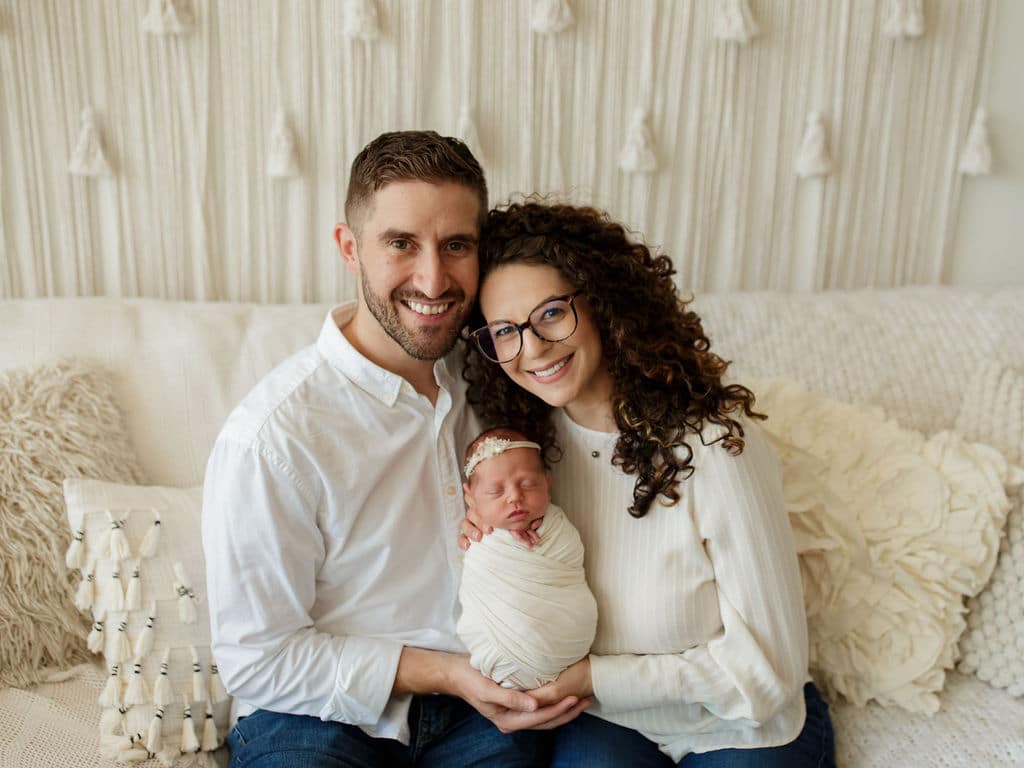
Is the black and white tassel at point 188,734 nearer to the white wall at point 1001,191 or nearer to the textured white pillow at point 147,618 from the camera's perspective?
the textured white pillow at point 147,618

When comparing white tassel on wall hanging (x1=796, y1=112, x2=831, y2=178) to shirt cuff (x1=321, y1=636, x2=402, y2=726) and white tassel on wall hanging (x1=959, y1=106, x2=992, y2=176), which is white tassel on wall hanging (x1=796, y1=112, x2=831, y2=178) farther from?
shirt cuff (x1=321, y1=636, x2=402, y2=726)

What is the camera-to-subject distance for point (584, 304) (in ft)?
4.58

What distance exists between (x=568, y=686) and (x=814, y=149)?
145 centimetres

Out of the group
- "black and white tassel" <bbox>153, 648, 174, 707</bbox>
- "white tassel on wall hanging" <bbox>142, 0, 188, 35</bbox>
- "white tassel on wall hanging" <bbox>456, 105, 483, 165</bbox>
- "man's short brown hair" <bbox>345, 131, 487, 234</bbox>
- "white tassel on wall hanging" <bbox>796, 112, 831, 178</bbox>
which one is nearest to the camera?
"man's short brown hair" <bbox>345, 131, 487, 234</bbox>

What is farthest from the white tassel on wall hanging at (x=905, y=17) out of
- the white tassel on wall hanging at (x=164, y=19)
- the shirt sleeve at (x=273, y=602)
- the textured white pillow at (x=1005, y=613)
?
the shirt sleeve at (x=273, y=602)

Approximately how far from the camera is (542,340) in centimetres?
136

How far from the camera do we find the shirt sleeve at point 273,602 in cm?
136

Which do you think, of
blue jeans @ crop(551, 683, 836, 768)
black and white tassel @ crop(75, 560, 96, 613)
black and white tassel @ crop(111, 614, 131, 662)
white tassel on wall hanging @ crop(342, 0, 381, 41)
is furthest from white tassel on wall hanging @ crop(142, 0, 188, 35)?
blue jeans @ crop(551, 683, 836, 768)

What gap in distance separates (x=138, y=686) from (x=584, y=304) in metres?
0.97

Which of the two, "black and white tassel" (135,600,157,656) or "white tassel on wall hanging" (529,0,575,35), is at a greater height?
"white tassel on wall hanging" (529,0,575,35)

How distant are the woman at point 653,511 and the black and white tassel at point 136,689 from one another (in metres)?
0.61

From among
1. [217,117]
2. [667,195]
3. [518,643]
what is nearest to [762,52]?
[667,195]

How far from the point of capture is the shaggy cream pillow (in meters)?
1.51

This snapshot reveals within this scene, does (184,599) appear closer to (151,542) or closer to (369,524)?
(151,542)
